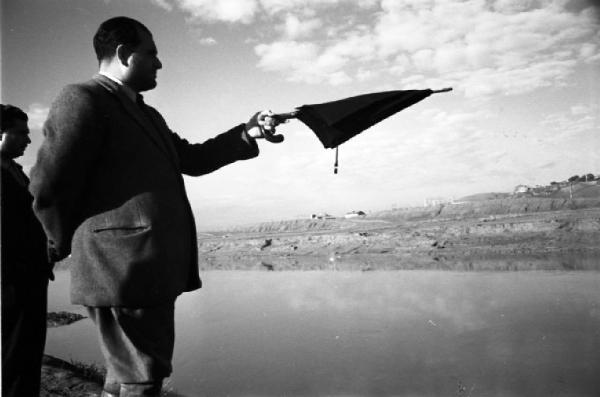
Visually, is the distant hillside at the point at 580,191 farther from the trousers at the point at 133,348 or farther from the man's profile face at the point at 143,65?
the trousers at the point at 133,348

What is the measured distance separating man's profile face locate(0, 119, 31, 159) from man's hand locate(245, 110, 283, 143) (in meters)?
1.94

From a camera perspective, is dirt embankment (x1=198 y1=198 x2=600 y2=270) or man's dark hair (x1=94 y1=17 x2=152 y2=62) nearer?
man's dark hair (x1=94 y1=17 x2=152 y2=62)

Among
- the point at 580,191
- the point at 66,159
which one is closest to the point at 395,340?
the point at 66,159

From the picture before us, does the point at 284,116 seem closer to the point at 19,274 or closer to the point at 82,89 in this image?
the point at 82,89

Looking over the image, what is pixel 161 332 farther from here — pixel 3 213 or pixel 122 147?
pixel 3 213

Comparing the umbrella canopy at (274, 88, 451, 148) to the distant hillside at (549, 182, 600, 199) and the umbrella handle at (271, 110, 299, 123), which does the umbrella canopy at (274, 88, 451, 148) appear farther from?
the distant hillside at (549, 182, 600, 199)

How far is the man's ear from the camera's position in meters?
1.90

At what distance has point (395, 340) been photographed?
20.1 ft

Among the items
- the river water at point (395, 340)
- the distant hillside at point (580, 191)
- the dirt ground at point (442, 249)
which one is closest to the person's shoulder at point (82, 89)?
the river water at point (395, 340)

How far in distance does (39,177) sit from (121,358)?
82cm

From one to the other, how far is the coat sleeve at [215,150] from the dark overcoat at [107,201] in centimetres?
58

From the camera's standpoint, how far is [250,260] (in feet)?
68.6

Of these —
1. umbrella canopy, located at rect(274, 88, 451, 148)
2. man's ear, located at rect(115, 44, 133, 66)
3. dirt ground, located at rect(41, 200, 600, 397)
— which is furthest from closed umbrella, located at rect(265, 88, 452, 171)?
dirt ground, located at rect(41, 200, 600, 397)

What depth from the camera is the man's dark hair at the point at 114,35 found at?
6.22 feet
